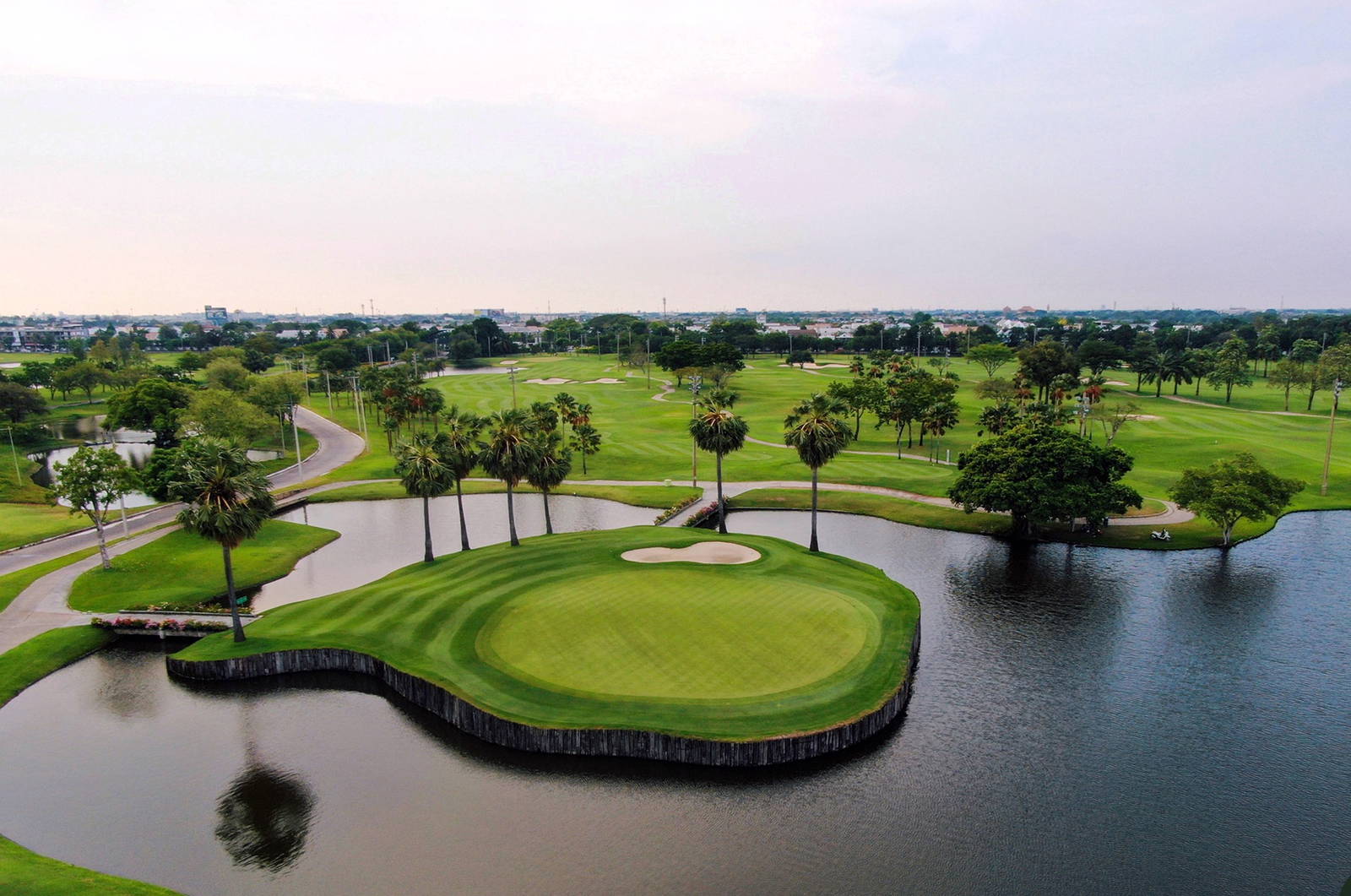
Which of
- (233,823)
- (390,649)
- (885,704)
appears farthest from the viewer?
(390,649)

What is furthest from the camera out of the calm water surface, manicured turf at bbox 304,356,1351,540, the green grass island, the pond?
the pond

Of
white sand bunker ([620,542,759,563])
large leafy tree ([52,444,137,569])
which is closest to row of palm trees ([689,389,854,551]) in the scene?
white sand bunker ([620,542,759,563])

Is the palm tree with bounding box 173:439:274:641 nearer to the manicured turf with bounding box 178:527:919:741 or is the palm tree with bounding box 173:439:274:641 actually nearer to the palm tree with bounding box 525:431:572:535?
the manicured turf with bounding box 178:527:919:741

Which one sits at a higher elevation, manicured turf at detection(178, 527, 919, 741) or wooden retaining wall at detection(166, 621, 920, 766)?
manicured turf at detection(178, 527, 919, 741)

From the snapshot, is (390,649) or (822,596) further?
(822,596)

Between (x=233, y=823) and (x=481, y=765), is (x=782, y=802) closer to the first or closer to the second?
(x=481, y=765)

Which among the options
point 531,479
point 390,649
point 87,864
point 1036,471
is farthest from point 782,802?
point 1036,471
